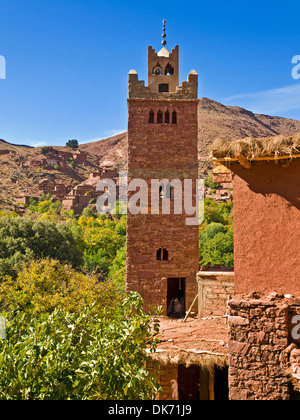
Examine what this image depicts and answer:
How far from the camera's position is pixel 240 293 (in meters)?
7.08

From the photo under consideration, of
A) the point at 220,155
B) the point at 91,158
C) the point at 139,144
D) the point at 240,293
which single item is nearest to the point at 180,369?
the point at 240,293

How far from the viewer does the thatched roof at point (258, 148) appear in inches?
247

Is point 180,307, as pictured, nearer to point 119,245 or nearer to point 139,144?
point 139,144

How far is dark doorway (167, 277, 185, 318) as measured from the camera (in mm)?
14666

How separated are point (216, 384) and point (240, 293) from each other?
442 centimetres

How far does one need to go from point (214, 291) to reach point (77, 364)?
22.5 feet

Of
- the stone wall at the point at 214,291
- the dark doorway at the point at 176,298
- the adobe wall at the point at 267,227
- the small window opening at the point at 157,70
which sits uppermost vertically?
the small window opening at the point at 157,70

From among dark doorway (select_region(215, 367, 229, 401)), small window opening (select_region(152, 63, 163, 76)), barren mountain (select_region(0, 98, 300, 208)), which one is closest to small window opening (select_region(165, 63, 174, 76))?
small window opening (select_region(152, 63, 163, 76))

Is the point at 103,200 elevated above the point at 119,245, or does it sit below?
above

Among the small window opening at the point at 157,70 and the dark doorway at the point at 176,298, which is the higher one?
the small window opening at the point at 157,70

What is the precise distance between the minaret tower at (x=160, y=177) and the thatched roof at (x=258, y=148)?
774 centimetres

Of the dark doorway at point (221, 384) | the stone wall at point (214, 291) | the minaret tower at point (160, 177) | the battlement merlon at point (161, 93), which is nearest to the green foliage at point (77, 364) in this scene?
the dark doorway at point (221, 384)

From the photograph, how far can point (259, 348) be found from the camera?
5.84m

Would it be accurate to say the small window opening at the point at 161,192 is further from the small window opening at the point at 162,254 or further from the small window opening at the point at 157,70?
the small window opening at the point at 157,70
